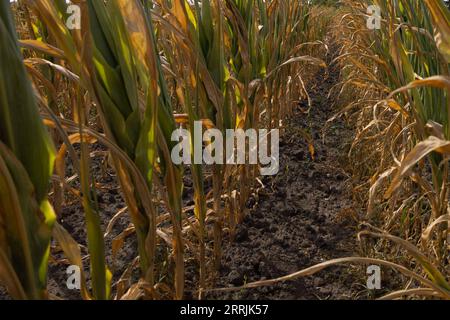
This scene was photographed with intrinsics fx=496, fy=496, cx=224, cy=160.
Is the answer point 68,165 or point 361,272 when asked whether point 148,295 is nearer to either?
point 361,272

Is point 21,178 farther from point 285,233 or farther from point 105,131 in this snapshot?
point 285,233

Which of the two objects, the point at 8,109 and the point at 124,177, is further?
the point at 124,177

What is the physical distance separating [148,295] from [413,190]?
3.13 feet

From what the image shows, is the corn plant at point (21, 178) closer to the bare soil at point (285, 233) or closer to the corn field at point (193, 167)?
the corn field at point (193, 167)

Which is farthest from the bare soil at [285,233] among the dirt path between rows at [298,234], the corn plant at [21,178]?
the corn plant at [21,178]

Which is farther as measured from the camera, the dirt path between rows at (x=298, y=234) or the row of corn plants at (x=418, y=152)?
the dirt path between rows at (x=298, y=234)

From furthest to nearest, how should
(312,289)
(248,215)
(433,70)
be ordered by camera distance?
(248,215), (433,70), (312,289)

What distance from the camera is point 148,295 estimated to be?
691 millimetres

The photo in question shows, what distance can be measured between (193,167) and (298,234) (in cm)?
51

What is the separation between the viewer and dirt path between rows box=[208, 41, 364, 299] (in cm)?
106

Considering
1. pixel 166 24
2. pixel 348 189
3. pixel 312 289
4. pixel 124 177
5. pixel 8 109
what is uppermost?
pixel 166 24

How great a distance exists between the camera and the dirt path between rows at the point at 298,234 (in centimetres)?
106
